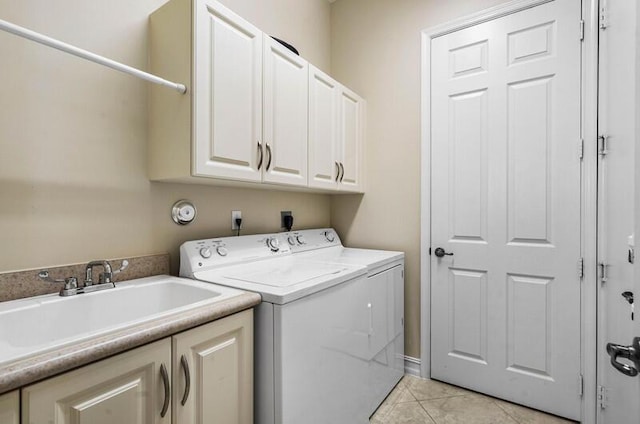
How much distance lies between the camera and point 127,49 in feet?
4.79

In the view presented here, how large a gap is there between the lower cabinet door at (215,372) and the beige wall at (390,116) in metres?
1.54

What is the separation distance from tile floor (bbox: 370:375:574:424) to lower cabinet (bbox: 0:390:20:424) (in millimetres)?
1708

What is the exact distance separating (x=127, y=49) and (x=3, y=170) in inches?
28.1

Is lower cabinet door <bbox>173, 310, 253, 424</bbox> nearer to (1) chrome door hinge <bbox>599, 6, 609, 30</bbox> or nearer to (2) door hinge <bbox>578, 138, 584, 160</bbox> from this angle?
(2) door hinge <bbox>578, 138, 584, 160</bbox>

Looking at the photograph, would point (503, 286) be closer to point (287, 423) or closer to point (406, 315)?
point (406, 315)

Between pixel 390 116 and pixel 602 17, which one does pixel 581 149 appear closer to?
pixel 602 17

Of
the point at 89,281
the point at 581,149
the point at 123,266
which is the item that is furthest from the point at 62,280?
the point at 581,149

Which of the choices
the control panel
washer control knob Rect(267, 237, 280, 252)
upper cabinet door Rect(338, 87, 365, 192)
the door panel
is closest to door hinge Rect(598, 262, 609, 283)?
the door panel

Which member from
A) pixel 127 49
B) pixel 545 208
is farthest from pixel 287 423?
pixel 545 208

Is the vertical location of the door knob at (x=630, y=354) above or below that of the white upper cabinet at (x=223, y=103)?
below

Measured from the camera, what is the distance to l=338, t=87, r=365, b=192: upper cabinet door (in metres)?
2.34

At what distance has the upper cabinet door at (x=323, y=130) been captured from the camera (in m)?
2.04

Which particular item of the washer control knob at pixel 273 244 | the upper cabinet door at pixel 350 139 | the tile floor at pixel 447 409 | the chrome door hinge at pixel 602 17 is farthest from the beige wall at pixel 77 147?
the chrome door hinge at pixel 602 17

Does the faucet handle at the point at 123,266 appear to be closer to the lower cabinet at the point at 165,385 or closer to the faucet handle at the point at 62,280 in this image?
the faucet handle at the point at 62,280
